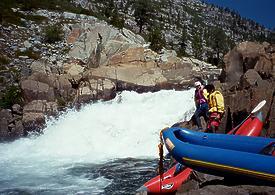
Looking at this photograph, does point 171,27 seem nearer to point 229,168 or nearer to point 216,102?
point 216,102

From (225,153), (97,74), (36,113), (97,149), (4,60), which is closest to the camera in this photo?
(225,153)

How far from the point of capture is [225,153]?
725 cm

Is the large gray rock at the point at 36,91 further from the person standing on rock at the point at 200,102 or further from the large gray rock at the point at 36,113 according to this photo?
the person standing on rock at the point at 200,102

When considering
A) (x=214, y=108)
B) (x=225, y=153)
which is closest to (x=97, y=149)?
(x=214, y=108)

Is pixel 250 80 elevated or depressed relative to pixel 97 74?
depressed

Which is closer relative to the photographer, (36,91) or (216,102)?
(216,102)

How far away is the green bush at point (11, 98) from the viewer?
23.1m

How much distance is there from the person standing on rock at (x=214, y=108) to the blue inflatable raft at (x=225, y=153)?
2.52m

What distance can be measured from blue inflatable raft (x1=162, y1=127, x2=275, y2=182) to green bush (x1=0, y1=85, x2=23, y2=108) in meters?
16.6

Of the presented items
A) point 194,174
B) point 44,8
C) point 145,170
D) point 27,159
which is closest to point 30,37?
point 44,8

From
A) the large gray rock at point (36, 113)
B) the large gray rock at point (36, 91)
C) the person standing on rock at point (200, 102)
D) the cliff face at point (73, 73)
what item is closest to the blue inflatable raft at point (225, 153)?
the person standing on rock at point (200, 102)

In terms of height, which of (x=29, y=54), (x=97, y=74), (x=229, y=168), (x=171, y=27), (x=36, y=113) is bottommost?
(x=36, y=113)

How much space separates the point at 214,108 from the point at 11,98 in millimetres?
15787

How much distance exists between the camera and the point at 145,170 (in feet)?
43.3
